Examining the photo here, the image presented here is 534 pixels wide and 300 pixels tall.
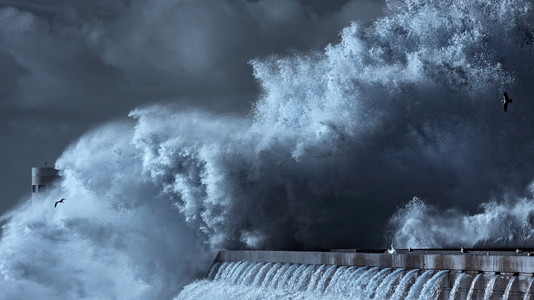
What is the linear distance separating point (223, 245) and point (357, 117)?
657 cm

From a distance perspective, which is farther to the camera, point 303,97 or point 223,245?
point 303,97

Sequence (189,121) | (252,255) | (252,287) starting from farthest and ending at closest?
(189,121) → (252,255) → (252,287)

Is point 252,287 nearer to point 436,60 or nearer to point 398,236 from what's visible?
point 398,236

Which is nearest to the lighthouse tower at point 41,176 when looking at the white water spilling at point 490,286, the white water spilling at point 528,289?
the white water spilling at point 490,286

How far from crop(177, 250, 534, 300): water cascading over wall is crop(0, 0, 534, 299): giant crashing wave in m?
4.80

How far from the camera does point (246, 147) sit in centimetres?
4228

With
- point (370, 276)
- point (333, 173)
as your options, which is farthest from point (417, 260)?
point (333, 173)

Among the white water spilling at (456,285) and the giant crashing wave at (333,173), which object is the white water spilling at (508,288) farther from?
the giant crashing wave at (333,173)

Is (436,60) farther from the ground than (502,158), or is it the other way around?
(436,60)

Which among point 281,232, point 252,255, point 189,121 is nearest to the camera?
point 252,255

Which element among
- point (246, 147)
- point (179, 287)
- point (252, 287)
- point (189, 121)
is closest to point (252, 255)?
point (252, 287)

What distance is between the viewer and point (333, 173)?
42.1 m

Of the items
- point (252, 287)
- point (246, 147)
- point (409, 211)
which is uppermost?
point (246, 147)

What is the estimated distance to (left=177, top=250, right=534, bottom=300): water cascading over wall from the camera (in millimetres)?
21938
